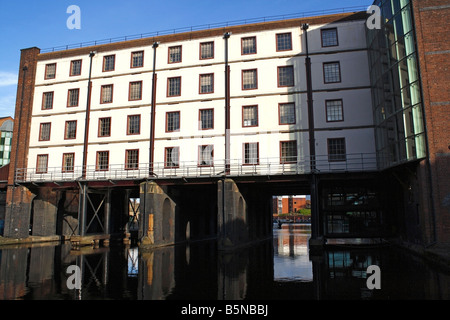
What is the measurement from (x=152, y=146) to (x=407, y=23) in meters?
19.7

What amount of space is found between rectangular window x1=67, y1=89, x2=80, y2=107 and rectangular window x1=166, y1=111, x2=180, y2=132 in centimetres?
931

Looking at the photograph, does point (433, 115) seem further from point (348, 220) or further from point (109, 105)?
point (109, 105)

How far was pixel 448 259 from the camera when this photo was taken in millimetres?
15977

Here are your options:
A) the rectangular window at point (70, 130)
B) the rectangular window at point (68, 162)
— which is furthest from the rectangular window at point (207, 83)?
the rectangular window at point (68, 162)

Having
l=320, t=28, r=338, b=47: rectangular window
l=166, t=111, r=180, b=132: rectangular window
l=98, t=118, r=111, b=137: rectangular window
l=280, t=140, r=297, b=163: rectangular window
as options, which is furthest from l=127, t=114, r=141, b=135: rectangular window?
l=320, t=28, r=338, b=47: rectangular window

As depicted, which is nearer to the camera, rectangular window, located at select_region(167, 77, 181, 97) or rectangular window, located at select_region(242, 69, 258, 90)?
rectangular window, located at select_region(242, 69, 258, 90)

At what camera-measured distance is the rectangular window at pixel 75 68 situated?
32969 mm

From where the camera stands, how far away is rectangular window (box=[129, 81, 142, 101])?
30656 mm

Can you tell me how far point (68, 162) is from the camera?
103 ft

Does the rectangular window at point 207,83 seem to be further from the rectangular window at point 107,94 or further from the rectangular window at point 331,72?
the rectangular window at point 331,72

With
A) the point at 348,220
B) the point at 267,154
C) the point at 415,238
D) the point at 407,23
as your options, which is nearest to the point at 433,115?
the point at 407,23

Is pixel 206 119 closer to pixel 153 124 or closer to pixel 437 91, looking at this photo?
pixel 153 124

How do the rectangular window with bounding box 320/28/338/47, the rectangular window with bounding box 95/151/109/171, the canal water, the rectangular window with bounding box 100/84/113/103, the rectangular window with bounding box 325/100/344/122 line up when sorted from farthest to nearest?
the rectangular window with bounding box 100/84/113/103 → the rectangular window with bounding box 95/151/109/171 → the rectangular window with bounding box 320/28/338/47 → the rectangular window with bounding box 325/100/344/122 → the canal water

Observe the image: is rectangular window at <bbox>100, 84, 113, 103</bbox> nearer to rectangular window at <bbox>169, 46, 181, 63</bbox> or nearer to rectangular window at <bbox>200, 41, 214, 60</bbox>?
rectangular window at <bbox>169, 46, 181, 63</bbox>
